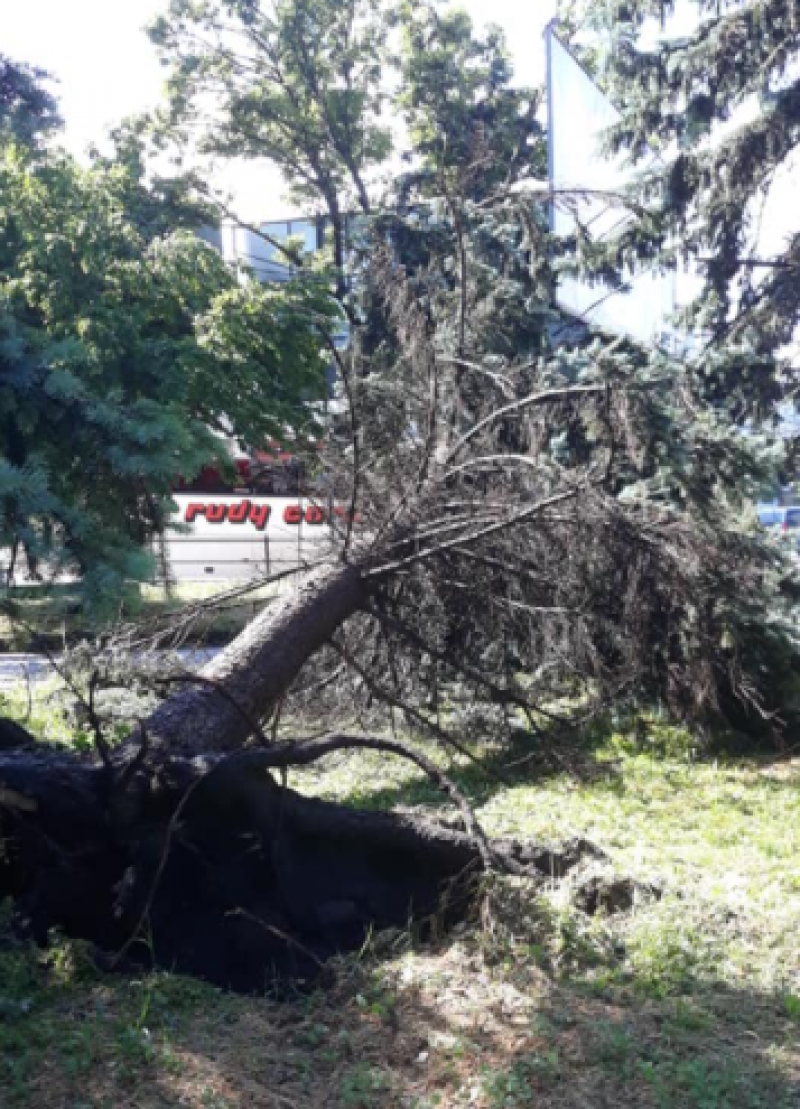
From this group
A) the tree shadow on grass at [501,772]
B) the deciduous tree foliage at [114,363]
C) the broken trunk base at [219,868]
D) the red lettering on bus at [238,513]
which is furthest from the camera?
the red lettering on bus at [238,513]

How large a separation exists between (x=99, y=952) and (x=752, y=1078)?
243 cm

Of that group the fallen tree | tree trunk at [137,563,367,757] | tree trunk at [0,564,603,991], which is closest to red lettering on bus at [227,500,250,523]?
the fallen tree

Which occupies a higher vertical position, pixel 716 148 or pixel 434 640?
pixel 716 148

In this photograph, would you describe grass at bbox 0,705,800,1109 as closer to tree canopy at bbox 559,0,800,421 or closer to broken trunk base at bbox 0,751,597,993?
broken trunk base at bbox 0,751,597,993

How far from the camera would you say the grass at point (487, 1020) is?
11.2ft

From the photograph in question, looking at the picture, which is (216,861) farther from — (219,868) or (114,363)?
(114,363)

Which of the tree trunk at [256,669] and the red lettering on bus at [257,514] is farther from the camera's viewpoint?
the red lettering on bus at [257,514]

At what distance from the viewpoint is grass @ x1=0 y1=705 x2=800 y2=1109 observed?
3.43 meters

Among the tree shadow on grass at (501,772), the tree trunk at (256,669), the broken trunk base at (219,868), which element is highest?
the tree trunk at (256,669)

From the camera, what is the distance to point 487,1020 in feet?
12.6

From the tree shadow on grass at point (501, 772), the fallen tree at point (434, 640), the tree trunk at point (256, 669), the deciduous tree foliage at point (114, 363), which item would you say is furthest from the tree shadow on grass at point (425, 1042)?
the tree shadow on grass at point (501, 772)

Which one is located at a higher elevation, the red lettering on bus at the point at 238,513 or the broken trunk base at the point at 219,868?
the red lettering on bus at the point at 238,513

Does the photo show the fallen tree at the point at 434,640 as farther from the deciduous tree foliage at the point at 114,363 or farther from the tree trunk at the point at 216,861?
the deciduous tree foliage at the point at 114,363

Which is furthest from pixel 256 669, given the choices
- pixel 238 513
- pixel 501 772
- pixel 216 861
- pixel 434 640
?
pixel 238 513
